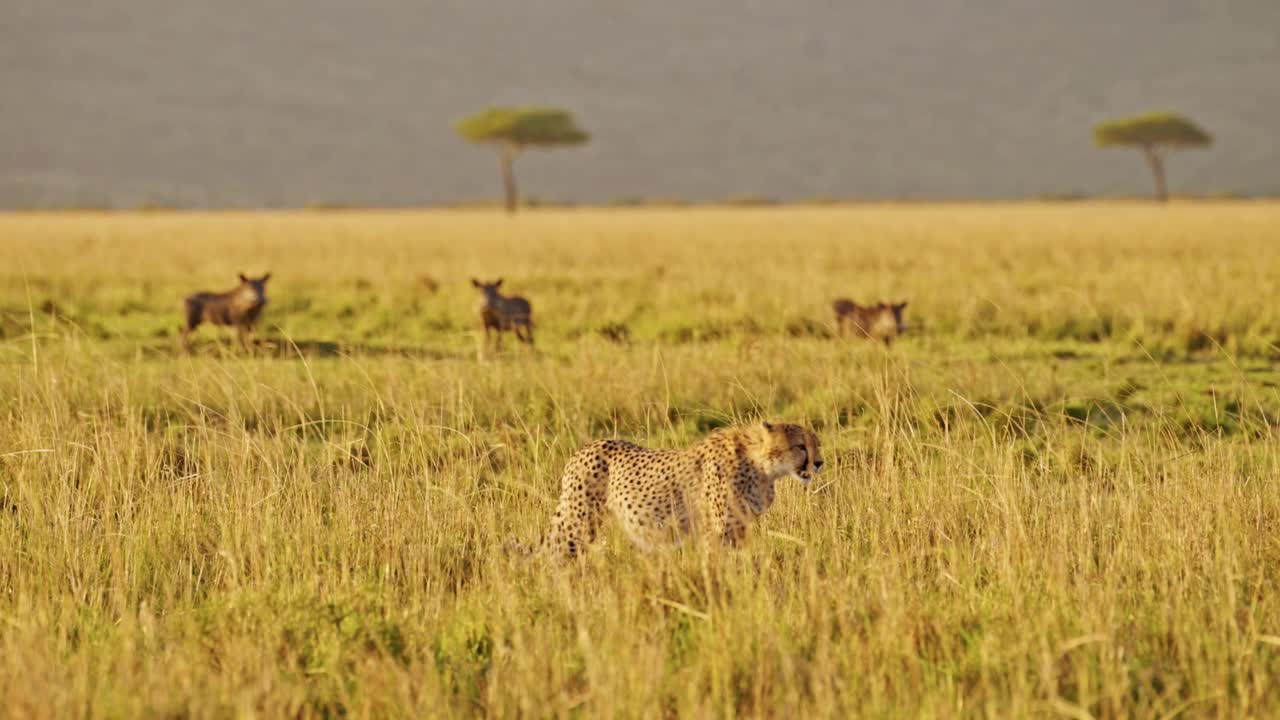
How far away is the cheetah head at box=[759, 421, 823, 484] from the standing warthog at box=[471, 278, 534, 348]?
31.3 ft

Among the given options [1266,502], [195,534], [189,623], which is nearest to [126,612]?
[189,623]

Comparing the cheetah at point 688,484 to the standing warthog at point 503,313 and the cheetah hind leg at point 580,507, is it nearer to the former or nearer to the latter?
the cheetah hind leg at point 580,507

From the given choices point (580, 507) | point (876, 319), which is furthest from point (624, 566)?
point (876, 319)

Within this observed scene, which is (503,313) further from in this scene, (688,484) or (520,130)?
(520,130)

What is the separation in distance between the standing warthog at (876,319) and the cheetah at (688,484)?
7.74 metres

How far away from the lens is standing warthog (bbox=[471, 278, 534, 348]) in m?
13.9

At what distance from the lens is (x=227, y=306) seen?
46.8 ft

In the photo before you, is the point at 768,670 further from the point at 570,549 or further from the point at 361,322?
the point at 361,322

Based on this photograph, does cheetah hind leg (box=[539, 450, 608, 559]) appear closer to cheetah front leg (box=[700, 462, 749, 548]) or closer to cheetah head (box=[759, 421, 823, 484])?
cheetah front leg (box=[700, 462, 749, 548])

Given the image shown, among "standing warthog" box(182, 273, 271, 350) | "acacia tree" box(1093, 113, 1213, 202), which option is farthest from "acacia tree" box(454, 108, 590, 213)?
"standing warthog" box(182, 273, 271, 350)

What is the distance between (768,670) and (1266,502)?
3167 mm

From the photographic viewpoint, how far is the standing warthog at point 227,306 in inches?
558

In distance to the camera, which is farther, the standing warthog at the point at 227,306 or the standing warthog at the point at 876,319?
the standing warthog at the point at 227,306

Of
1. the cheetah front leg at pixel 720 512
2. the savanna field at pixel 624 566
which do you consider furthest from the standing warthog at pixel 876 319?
the cheetah front leg at pixel 720 512
